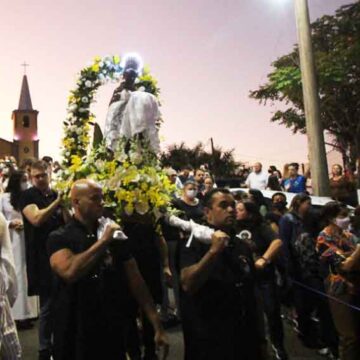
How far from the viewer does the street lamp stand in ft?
36.1

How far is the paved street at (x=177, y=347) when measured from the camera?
5949 millimetres

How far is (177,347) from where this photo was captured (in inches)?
244

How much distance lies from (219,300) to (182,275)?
301 mm

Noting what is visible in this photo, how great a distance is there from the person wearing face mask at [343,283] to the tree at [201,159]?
106 ft

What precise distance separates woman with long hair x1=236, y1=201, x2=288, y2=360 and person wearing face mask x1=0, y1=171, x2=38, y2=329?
285cm

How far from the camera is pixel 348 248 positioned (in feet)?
18.8

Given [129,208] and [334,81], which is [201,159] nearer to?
[334,81]

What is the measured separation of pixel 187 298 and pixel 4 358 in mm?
1294

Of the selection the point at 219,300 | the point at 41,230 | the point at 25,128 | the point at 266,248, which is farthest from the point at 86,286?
the point at 25,128

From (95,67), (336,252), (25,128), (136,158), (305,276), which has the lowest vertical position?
(305,276)

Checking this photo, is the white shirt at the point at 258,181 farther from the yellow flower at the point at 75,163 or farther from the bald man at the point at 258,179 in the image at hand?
the yellow flower at the point at 75,163

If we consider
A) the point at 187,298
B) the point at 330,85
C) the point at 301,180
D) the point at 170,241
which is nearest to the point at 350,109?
the point at 330,85

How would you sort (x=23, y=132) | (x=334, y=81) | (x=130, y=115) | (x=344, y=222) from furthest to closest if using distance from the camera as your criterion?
(x=23, y=132)
(x=334, y=81)
(x=344, y=222)
(x=130, y=115)

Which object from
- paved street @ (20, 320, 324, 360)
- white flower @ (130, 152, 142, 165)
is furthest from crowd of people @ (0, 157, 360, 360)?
white flower @ (130, 152, 142, 165)
